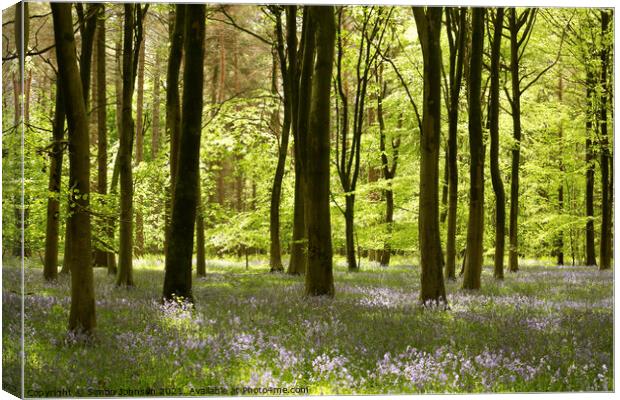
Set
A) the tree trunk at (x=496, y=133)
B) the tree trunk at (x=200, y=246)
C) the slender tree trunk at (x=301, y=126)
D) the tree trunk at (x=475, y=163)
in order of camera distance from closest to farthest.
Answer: the tree trunk at (x=475, y=163), the slender tree trunk at (x=301, y=126), the tree trunk at (x=496, y=133), the tree trunk at (x=200, y=246)

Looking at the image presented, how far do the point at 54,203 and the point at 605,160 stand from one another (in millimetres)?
12449

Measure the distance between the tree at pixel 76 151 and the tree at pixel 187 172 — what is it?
2609mm

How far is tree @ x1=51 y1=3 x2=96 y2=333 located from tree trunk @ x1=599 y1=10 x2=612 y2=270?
8.04 meters

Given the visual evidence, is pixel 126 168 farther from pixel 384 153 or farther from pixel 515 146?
pixel 515 146

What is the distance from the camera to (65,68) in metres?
→ 6.86

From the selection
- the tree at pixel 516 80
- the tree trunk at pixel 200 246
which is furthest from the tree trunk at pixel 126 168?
the tree at pixel 516 80

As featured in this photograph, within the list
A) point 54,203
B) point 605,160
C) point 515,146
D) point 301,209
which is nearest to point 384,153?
point 515,146

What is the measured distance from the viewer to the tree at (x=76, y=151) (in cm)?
689

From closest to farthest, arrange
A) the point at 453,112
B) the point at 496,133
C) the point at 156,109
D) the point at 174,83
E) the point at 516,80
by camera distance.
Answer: the point at 174,83 < the point at 453,112 < the point at 496,133 < the point at 516,80 < the point at 156,109

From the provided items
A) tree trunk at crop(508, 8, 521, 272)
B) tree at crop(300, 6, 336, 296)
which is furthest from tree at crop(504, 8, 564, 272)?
tree at crop(300, 6, 336, 296)

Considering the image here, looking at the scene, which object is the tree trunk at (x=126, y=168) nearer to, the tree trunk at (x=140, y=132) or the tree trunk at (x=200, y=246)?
the tree trunk at (x=200, y=246)

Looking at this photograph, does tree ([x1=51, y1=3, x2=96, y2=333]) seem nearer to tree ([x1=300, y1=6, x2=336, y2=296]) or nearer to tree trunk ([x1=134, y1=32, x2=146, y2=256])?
tree ([x1=300, y1=6, x2=336, y2=296])

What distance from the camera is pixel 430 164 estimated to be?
1016 cm

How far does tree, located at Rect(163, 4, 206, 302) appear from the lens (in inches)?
385
